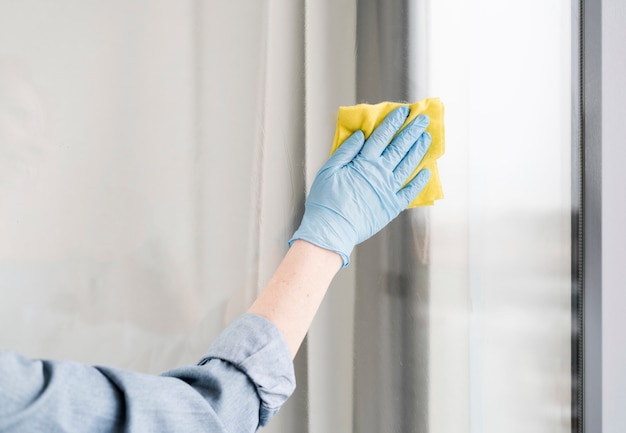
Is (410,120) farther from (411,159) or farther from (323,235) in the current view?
(323,235)

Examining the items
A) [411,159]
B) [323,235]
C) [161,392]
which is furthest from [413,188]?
[161,392]

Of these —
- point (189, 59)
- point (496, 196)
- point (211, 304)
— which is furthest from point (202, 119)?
point (496, 196)

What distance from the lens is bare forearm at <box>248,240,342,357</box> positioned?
606 mm

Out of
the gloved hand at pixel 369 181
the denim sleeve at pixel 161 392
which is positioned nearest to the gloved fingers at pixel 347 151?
the gloved hand at pixel 369 181

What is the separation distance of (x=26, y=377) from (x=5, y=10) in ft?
1.55

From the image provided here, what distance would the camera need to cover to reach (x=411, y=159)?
2.55 feet

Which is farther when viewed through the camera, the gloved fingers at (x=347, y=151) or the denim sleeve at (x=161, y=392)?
the gloved fingers at (x=347, y=151)

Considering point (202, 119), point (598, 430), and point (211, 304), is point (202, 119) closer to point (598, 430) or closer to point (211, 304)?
point (211, 304)

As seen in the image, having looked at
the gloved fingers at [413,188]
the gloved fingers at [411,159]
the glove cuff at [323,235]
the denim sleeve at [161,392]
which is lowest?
the denim sleeve at [161,392]

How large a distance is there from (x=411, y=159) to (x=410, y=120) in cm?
6

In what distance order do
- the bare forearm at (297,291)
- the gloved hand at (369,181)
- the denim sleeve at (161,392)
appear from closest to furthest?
the denim sleeve at (161,392) → the bare forearm at (297,291) → the gloved hand at (369,181)

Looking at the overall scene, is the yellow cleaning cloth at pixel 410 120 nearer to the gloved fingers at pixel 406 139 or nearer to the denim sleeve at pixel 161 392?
the gloved fingers at pixel 406 139

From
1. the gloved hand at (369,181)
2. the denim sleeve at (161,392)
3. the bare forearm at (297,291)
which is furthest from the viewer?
the gloved hand at (369,181)

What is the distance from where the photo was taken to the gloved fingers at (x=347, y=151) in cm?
75
